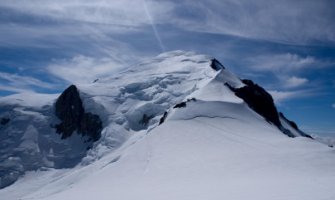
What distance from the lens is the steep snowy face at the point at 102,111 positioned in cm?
7400

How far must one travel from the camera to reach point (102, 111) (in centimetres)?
8650

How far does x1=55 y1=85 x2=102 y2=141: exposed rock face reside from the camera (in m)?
84.6

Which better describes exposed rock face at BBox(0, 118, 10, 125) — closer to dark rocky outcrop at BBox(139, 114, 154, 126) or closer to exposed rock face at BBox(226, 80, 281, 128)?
dark rocky outcrop at BBox(139, 114, 154, 126)

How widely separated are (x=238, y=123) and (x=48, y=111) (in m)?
64.8

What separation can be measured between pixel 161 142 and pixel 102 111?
45.2 metres

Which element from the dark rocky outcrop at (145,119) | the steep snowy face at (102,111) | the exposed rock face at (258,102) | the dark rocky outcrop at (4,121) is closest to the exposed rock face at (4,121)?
the dark rocky outcrop at (4,121)

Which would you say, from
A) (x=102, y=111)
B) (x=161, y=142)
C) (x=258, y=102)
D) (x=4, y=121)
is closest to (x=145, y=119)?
(x=102, y=111)

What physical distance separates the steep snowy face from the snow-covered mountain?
0.29 metres


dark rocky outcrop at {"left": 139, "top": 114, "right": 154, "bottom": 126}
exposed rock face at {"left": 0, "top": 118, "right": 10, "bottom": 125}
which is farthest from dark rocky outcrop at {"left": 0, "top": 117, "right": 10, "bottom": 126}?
dark rocky outcrop at {"left": 139, "top": 114, "right": 154, "bottom": 126}

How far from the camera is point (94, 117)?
283 feet

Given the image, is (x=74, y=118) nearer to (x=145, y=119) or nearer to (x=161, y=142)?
(x=145, y=119)

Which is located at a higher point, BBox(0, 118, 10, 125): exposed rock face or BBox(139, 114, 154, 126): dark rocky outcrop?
BBox(139, 114, 154, 126): dark rocky outcrop

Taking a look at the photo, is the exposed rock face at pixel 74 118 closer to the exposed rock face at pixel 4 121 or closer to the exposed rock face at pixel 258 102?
the exposed rock face at pixel 4 121

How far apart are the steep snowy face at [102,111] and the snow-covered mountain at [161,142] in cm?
29
